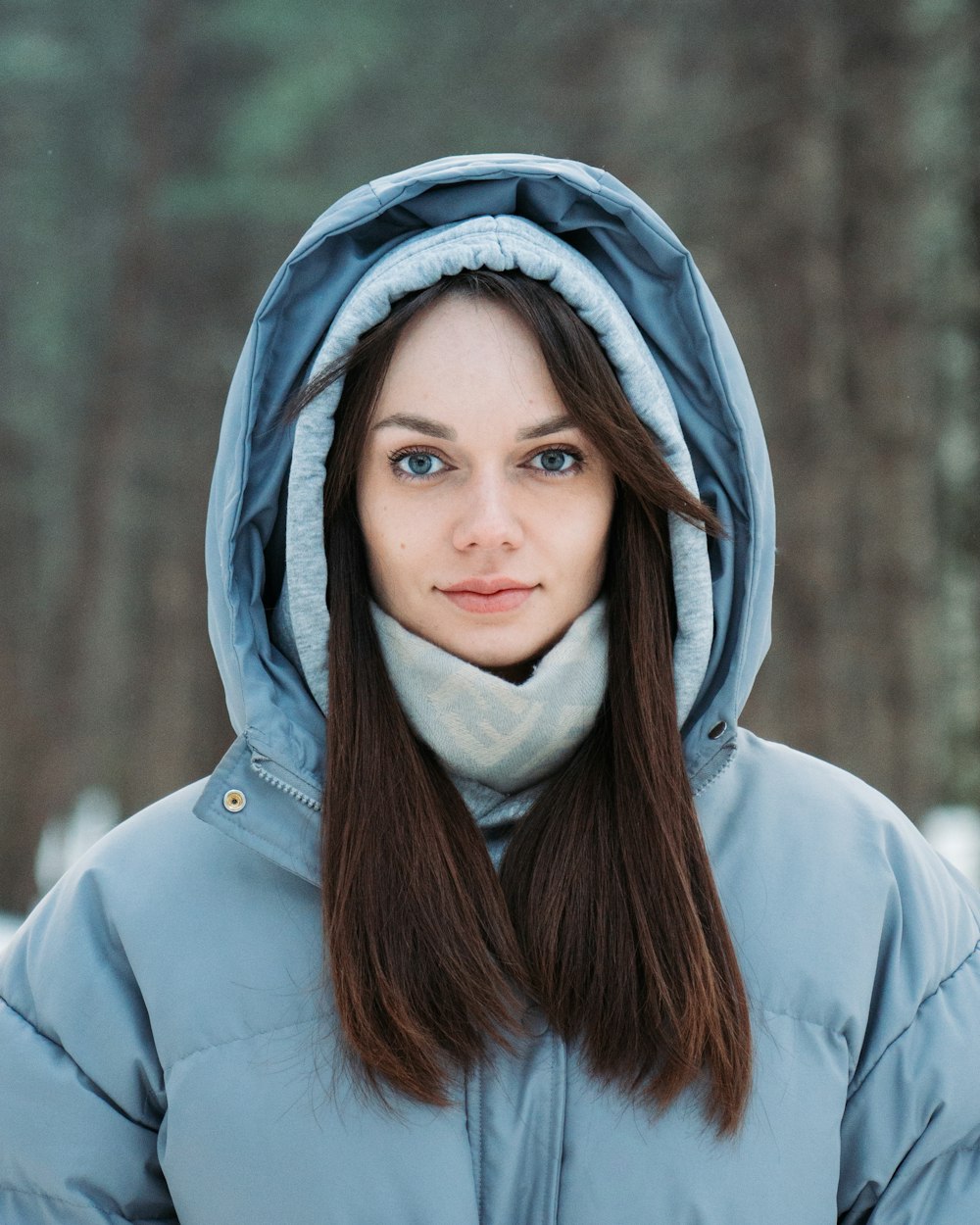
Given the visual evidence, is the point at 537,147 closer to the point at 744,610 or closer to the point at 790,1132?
the point at 744,610

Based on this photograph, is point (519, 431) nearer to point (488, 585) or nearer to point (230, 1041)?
point (488, 585)

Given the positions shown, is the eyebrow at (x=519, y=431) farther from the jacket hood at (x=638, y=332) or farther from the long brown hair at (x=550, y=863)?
the jacket hood at (x=638, y=332)

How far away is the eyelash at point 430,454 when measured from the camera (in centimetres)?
187

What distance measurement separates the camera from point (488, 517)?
181 centimetres

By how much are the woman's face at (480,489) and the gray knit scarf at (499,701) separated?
35 mm

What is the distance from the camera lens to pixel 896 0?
237 inches

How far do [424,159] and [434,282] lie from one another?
5.23m

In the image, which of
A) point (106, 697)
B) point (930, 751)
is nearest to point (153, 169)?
point (106, 697)

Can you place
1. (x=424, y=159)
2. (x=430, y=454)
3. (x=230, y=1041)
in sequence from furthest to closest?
1. (x=424, y=159)
2. (x=430, y=454)
3. (x=230, y=1041)

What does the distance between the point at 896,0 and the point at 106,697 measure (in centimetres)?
507

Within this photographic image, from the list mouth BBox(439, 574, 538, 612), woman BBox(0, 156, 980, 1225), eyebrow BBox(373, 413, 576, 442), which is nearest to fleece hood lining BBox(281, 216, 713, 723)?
woman BBox(0, 156, 980, 1225)

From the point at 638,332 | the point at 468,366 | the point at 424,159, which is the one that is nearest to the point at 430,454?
the point at 468,366

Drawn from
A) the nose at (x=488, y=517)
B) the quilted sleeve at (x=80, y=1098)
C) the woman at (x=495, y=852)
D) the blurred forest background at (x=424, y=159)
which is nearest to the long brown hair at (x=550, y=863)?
the woman at (x=495, y=852)

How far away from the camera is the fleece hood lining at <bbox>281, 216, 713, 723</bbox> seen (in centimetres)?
187
